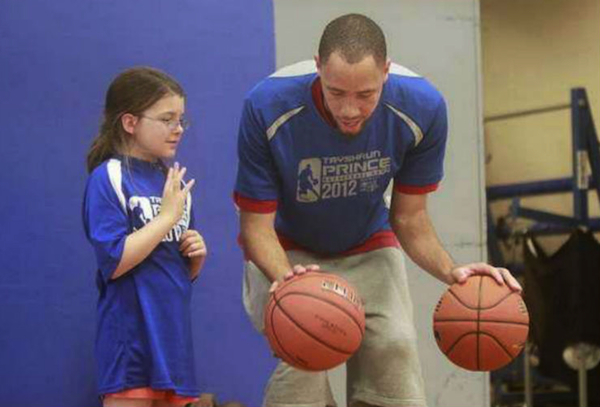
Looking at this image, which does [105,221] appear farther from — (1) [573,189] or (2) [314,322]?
(1) [573,189]

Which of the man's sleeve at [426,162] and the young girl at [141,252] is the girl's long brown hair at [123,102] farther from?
the man's sleeve at [426,162]

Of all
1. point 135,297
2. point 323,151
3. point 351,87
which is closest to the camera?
point 351,87

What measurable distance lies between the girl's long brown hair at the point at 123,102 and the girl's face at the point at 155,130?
0.03 metres

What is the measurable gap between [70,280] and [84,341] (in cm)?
27

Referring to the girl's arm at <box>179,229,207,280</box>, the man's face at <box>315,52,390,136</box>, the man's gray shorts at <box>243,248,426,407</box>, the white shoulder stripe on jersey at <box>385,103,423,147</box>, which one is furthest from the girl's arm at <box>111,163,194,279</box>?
the white shoulder stripe on jersey at <box>385,103,423,147</box>

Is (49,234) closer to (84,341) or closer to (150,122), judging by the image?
(84,341)

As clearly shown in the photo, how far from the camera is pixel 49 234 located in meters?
4.85

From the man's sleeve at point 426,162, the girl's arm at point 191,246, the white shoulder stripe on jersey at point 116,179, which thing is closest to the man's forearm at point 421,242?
the man's sleeve at point 426,162

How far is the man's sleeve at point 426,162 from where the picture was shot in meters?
4.04

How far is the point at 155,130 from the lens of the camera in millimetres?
3955

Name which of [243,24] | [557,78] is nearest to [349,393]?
[243,24]

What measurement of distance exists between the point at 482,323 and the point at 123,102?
149 cm

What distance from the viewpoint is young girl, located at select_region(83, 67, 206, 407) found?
371 cm

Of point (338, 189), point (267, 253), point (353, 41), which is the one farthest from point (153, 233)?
point (353, 41)
